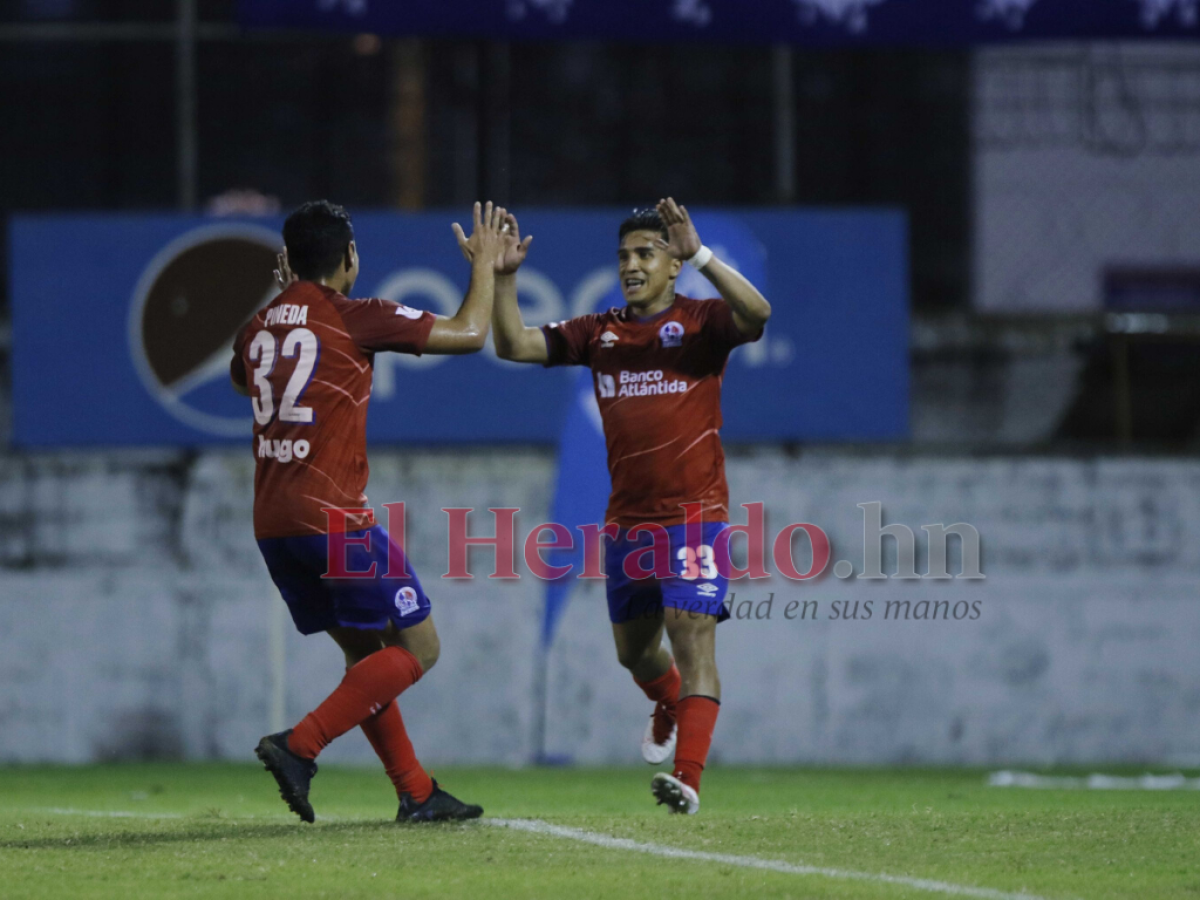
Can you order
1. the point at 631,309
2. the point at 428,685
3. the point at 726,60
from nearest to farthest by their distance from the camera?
the point at 631,309 < the point at 428,685 < the point at 726,60

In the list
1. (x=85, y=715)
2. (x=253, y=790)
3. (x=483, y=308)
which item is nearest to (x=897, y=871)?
(x=483, y=308)

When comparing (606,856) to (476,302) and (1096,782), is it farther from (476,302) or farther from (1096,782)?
(1096,782)

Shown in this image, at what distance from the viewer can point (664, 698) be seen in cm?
730

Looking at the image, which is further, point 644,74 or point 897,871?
point 644,74

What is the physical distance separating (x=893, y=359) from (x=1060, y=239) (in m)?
3.82

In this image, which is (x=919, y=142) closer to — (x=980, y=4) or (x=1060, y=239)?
(x=1060, y=239)

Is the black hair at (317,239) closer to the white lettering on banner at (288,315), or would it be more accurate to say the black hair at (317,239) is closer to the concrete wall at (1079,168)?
the white lettering on banner at (288,315)

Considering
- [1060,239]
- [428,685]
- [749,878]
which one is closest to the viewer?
[749,878]

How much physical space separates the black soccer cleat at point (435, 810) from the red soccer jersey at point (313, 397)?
106 centimetres

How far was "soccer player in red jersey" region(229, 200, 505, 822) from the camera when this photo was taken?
19.1 ft

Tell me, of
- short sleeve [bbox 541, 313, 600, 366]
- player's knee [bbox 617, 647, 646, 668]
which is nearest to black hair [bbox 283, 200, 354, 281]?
short sleeve [bbox 541, 313, 600, 366]

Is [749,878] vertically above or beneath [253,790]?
above

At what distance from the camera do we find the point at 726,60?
1653cm

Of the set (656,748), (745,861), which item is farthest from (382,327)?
(656,748)
